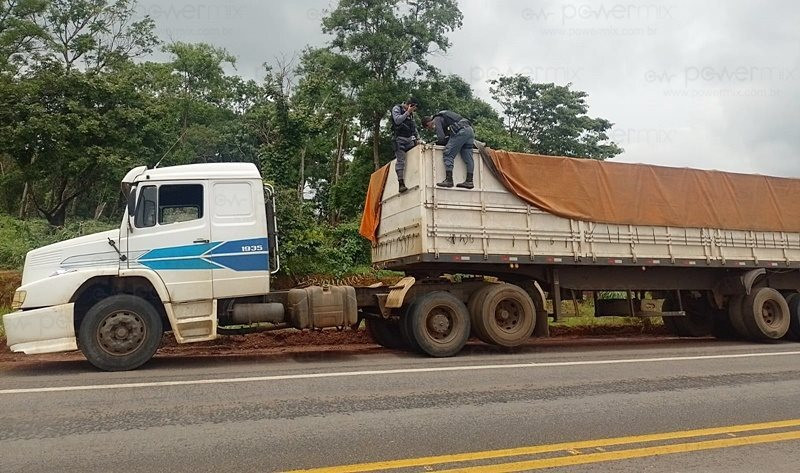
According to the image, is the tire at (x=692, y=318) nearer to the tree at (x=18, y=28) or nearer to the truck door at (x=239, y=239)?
the truck door at (x=239, y=239)

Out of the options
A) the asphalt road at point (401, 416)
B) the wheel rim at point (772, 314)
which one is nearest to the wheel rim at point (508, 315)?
the asphalt road at point (401, 416)

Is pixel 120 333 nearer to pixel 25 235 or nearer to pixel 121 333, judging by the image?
pixel 121 333

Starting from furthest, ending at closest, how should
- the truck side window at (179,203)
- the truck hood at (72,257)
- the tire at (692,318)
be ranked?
the tire at (692,318), the truck side window at (179,203), the truck hood at (72,257)

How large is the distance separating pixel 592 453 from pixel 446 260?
15.8 feet

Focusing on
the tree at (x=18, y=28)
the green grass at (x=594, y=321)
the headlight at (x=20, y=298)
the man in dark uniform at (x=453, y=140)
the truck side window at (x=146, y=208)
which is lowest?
the green grass at (x=594, y=321)

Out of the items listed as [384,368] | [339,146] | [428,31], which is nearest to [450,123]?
[384,368]

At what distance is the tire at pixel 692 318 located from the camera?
12.4m

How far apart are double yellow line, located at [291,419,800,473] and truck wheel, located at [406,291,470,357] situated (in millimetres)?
4369

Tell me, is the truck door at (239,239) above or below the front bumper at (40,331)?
above

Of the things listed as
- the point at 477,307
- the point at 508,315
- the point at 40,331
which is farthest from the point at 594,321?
the point at 40,331

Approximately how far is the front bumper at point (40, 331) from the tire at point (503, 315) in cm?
557

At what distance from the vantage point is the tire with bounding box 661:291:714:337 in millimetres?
12388

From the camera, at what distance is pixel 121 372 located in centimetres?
752

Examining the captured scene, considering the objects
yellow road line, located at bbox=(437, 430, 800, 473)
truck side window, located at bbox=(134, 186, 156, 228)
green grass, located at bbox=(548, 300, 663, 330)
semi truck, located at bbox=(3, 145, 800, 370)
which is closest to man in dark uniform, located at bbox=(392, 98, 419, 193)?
semi truck, located at bbox=(3, 145, 800, 370)
